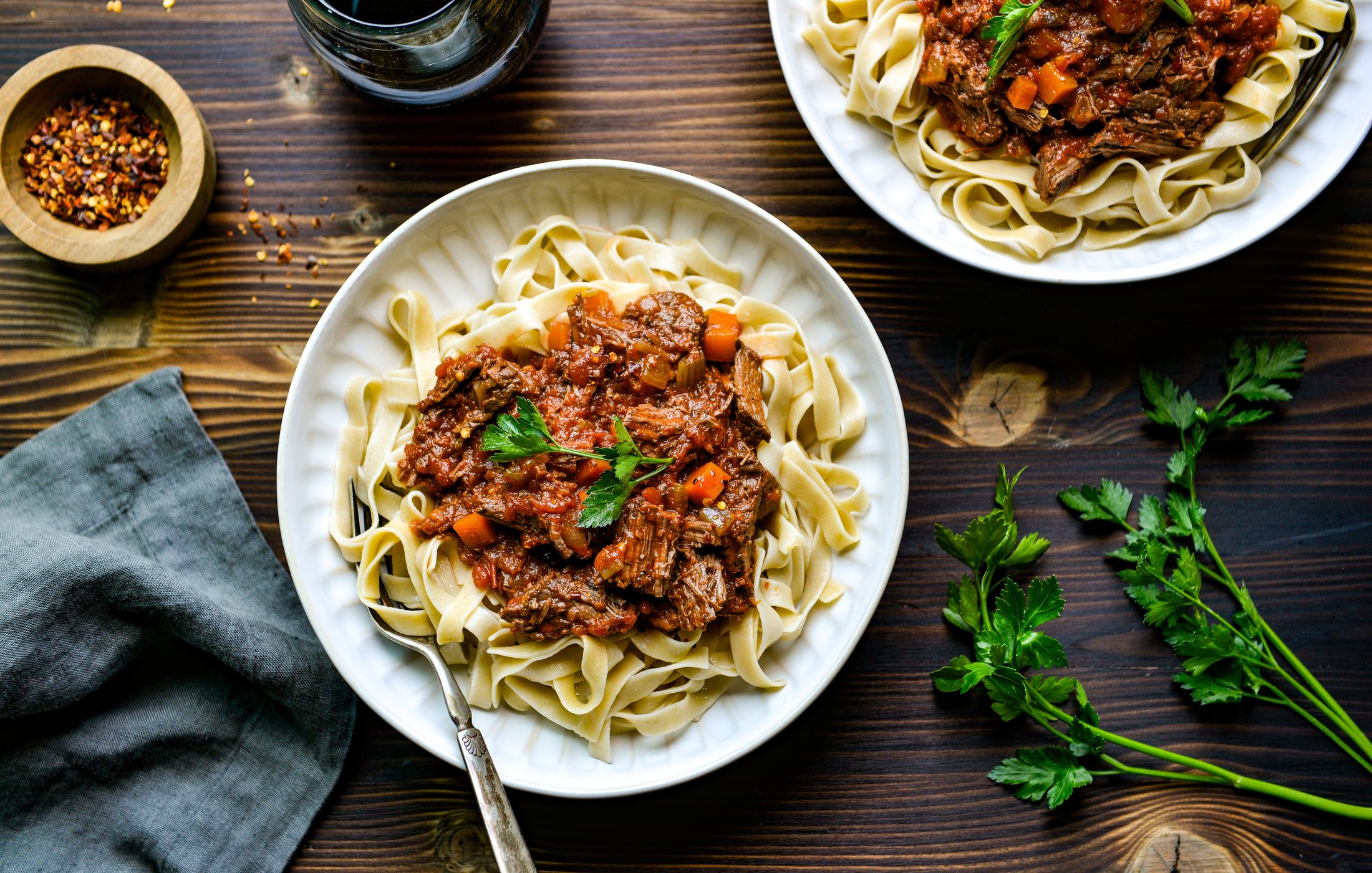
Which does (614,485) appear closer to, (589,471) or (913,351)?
(589,471)

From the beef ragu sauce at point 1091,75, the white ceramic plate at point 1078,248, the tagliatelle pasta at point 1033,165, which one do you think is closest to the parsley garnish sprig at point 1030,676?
the white ceramic plate at point 1078,248

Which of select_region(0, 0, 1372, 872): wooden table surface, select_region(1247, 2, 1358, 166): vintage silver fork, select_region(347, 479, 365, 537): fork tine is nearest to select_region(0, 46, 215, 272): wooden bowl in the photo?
select_region(0, 0, 1372, 872): wooden table surface

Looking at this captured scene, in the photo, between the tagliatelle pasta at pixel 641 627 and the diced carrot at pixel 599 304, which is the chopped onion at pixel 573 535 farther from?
the diced carrot at pixel 599 304

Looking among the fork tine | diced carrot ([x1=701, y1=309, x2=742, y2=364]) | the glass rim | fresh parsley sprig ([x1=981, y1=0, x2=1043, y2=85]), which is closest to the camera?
the glass rim

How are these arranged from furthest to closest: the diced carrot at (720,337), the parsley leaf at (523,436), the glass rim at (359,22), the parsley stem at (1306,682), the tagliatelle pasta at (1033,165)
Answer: the parsley stem at (1306,682) < the tagliatelle pasta at (1033,165) < the diced carrot at (720,337) < the parsley leaf at (523,436) < the glass rim at (359,22)

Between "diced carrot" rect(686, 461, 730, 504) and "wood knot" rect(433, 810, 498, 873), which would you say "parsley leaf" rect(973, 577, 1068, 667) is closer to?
"diced carrot" rect(686, 461, 730, 504)

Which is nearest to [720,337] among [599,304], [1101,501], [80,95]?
[599,304]

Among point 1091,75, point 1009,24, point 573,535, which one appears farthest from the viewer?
point 1091,75
